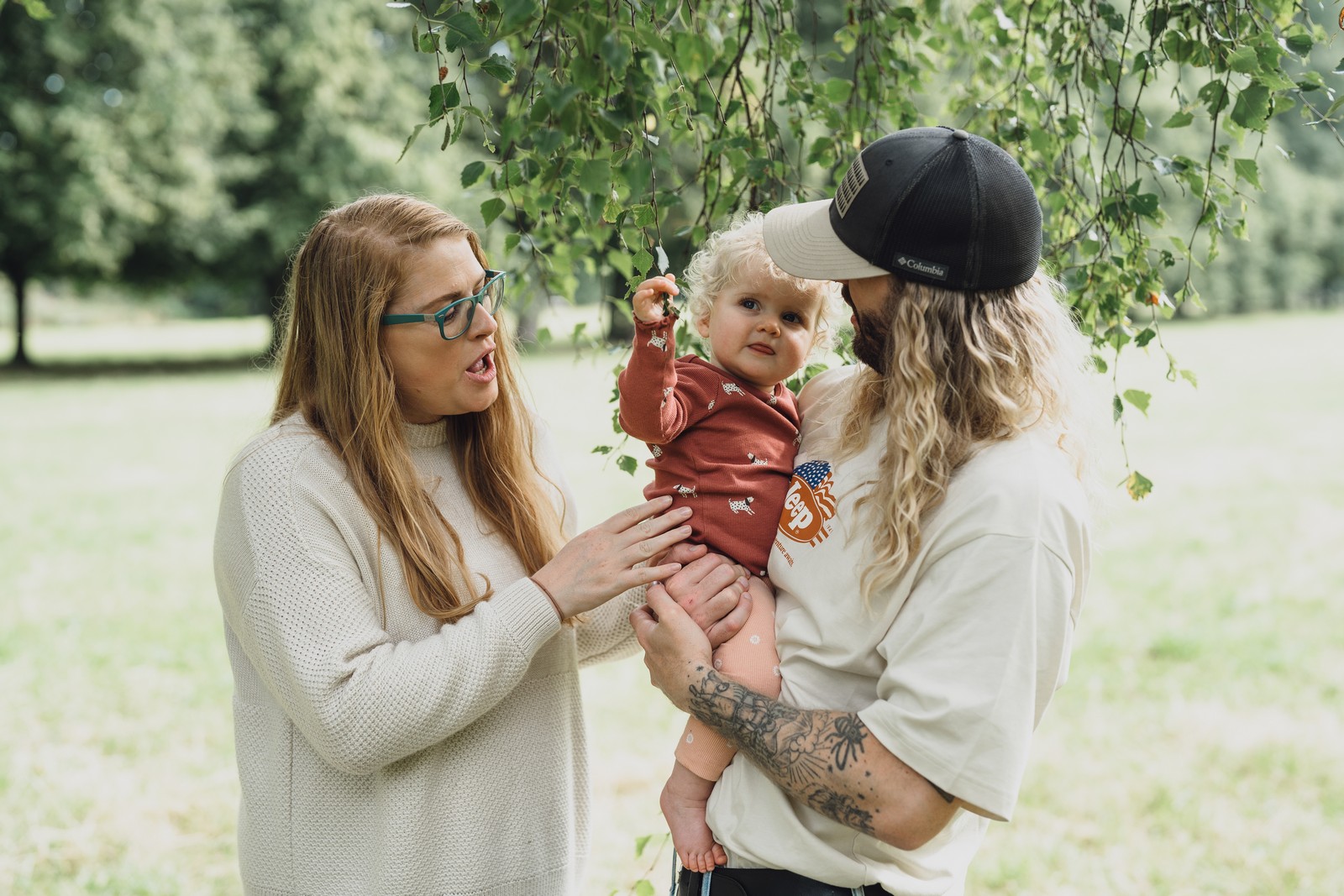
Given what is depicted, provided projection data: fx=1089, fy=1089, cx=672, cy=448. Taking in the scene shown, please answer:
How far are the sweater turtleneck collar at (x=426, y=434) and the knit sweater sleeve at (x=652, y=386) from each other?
15.8 inches

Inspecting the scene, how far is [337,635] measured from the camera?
1855 mm

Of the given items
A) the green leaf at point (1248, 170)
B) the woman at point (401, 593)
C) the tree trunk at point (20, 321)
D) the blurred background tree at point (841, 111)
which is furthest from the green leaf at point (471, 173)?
the tree trunk at point (20, 321)

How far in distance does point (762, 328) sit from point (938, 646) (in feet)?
2.75

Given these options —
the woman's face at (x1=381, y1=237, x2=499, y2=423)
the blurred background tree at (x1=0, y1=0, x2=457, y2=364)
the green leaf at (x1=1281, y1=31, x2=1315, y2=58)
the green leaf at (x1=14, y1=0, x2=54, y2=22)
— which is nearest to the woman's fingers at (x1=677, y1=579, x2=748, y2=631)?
the woman's face at (x1=381, y1=237, x2=499, y2=423)

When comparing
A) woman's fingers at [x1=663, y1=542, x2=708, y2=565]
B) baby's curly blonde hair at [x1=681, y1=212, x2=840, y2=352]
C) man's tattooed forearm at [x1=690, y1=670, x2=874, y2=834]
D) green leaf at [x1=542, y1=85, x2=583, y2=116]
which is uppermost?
green leaf at [x1=542, y1=85, x2=583, y2=116]

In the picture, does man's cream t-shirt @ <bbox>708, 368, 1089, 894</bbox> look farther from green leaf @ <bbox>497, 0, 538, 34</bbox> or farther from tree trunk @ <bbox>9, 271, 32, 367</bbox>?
tree trunk @ <bbox>9, 271, 32, 367</bbox>

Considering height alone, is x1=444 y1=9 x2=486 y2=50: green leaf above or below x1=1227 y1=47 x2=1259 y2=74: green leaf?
below

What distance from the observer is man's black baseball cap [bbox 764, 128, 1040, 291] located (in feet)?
5.55

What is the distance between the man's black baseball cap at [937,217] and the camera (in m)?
1.69

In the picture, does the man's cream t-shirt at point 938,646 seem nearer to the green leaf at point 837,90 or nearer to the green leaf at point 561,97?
the green leaf at point 561,97

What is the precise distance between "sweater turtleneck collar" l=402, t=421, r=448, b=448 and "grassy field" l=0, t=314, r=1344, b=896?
0.46m

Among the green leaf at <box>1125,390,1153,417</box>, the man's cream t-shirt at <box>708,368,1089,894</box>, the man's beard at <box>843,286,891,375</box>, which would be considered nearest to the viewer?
the man's cream t-shirt at <box>708,368,1089,894</box>

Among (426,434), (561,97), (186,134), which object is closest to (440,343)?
(426,434)

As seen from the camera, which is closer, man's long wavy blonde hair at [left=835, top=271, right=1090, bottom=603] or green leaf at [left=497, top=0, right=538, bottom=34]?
green leaf at [left=497, top=0, right=538, bottom=34]
